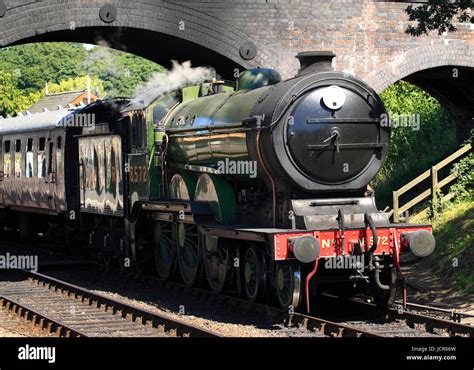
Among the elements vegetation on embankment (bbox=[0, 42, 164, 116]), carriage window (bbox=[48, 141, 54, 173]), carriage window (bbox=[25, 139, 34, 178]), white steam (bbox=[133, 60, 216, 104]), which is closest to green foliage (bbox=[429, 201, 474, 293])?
white steam (bbox=[133, 60, 216, 104])

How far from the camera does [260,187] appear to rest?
41.1 ft

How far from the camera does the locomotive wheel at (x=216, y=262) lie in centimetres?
1316

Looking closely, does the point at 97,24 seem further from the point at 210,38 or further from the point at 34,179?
the point at 34,179

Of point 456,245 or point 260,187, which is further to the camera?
point 456,245

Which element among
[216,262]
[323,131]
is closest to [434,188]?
[216,262]

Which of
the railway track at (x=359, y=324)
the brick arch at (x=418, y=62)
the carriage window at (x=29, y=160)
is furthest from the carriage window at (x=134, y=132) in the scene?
the brick arch at (x=418, y=62)

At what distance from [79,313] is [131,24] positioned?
772 centimetres

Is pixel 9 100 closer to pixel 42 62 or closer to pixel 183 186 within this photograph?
pixel 183 186

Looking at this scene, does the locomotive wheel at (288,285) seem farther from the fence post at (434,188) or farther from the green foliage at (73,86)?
the green foliage at (73,86)

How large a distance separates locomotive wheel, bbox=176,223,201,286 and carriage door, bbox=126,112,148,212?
1031mm

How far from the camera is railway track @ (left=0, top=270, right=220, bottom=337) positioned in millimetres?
11289
